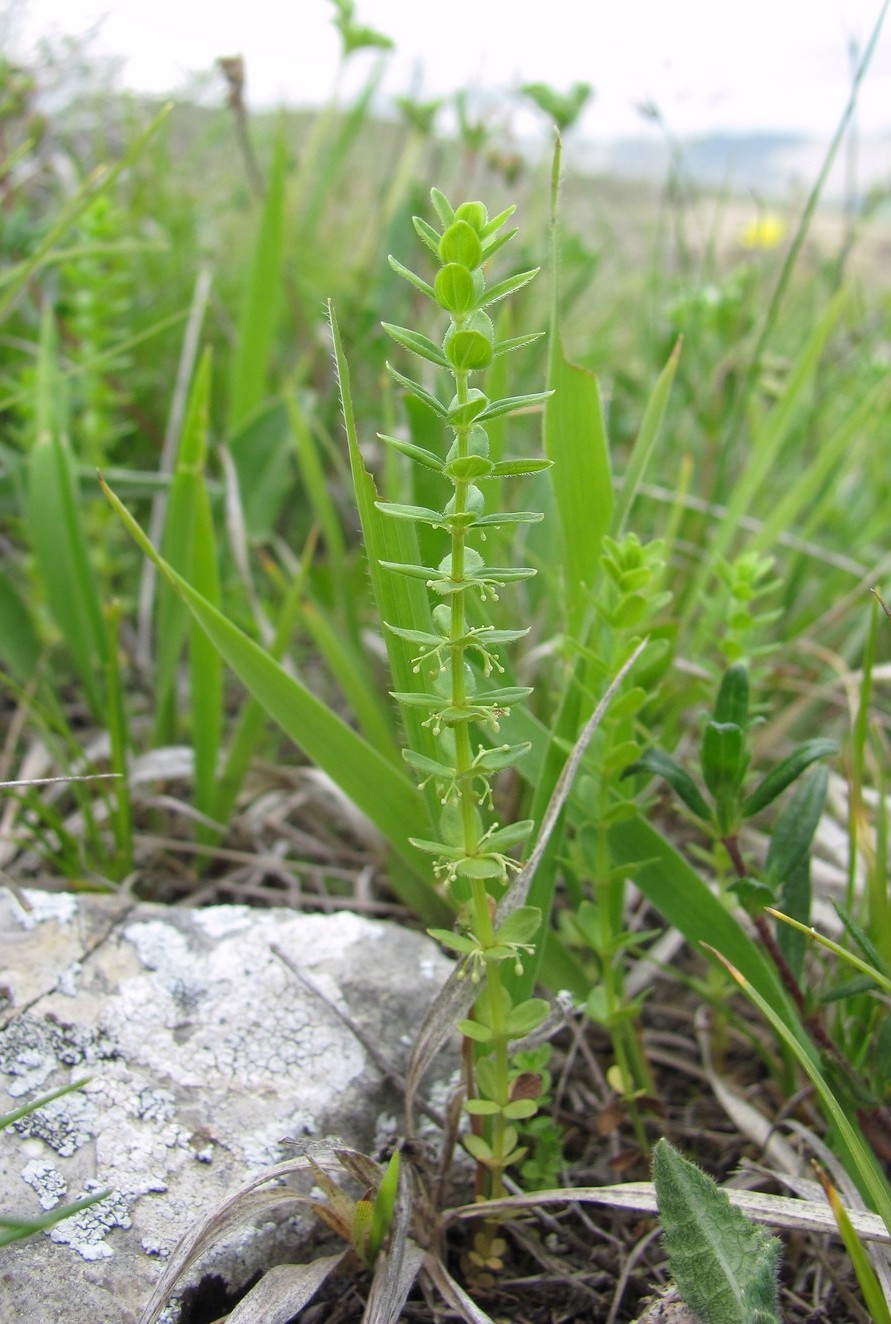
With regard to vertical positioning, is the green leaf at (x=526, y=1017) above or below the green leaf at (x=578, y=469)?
below

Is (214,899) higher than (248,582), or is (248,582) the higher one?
(248,582)

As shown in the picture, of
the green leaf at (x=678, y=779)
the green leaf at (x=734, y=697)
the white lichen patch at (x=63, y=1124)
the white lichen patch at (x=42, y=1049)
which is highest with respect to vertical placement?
the green leaf at (x=734, y=697)

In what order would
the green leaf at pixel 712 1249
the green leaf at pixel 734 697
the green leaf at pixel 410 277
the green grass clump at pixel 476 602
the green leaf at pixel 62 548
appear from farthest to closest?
the green leaf at pixel 62 548 → the green leaf at pixel 734 697 → the green grass clump at pixel 476 602 → the green leaf at pixel 712 1249 → the green leaf at pixel 410 277

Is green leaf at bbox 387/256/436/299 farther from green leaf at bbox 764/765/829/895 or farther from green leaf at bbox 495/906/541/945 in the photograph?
green leaf at bbox 764/765/829/895

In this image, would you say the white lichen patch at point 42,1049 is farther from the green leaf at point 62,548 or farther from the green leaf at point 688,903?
the green leaf at point 62,548

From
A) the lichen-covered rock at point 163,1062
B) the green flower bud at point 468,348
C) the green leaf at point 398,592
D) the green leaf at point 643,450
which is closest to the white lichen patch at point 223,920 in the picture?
the lichen-covered rock at point 163,1062

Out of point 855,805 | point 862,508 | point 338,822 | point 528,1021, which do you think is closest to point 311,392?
point 338,822

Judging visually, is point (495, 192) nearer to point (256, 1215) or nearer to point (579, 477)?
point (579, 477)

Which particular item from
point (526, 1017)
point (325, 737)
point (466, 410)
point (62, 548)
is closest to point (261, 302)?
point (62, 548)
